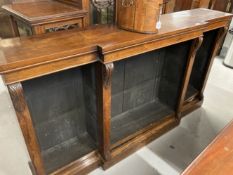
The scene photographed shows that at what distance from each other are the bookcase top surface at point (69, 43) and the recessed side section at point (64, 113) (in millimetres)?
233

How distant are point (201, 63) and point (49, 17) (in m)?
1.72

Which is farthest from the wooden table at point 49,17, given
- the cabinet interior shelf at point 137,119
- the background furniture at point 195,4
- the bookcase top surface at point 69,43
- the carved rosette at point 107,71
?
the background furniture at point 195,4

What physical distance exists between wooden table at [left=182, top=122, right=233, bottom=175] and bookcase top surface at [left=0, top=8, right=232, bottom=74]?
71cm

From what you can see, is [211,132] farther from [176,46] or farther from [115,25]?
[115,25]

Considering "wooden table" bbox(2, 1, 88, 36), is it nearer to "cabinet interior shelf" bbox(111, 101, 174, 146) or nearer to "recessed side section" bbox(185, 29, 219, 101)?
"cabinet interior shelf" bbox(111, 101, 174, 146)

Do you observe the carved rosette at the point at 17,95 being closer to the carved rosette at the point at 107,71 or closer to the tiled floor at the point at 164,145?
the carved rosette at the point at 107,71

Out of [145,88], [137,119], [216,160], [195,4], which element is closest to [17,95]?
[216,160]

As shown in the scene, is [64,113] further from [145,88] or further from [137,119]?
[145,88]

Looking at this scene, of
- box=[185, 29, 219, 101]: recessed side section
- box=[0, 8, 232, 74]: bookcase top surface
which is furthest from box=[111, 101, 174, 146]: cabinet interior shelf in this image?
box=[0, 8, 232, 74]: bookcase top surface

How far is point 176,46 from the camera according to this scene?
6.32 feet

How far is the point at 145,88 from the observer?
83.9 inches

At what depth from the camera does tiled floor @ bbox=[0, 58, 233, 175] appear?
171cm

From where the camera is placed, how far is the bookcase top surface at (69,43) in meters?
0.96

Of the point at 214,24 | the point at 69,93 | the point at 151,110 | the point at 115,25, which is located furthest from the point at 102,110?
the point at 214,24
